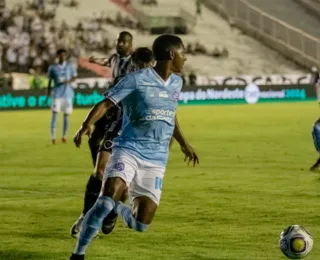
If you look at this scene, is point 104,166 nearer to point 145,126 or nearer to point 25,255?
point 25,255

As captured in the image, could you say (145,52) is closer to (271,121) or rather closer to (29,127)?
(29,127)

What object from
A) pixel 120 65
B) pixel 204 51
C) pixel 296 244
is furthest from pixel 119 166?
pixel 204 51

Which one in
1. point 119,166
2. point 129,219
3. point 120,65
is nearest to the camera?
point 119,166

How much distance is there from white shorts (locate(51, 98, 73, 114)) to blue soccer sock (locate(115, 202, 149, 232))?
1669 cm

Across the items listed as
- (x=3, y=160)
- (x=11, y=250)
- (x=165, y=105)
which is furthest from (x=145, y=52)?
(x=3, y=160)

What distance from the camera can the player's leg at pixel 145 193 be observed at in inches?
332

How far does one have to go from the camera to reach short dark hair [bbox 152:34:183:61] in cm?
838

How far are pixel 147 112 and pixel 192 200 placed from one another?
5.42 metres

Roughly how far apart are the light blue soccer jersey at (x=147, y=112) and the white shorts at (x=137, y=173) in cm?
6

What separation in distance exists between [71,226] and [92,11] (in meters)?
39.8

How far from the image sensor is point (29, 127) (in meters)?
31.2

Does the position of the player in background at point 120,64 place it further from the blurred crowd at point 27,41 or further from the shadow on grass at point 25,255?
the blurred crowd at point 27,41

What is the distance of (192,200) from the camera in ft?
44.7

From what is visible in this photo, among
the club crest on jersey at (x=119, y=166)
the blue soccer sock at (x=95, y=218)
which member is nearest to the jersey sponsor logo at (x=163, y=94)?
the club crest on jersey at (x=119, y=166)
